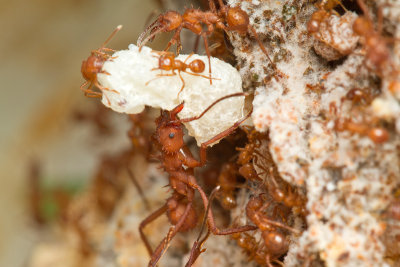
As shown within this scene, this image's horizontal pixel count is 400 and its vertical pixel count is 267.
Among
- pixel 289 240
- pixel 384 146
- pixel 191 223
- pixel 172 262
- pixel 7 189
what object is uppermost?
pixel 384 146

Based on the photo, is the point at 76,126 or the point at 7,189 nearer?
the point at 7,189

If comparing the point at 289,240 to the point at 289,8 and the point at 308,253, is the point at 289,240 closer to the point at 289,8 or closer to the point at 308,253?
the point at 308,253

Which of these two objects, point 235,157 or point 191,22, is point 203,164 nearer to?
point 235,157

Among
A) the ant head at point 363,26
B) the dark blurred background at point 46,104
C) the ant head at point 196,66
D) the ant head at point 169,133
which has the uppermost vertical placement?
the ant head at point 363,26

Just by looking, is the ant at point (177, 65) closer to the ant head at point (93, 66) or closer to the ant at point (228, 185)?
the ant head at point (93, 66)

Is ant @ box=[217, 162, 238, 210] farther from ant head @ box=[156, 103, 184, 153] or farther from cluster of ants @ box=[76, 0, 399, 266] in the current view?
ant head @ box=[156, 103, 184, 153]

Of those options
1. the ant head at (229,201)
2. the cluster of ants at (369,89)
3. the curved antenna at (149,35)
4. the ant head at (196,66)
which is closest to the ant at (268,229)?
the ant head at (229,201)

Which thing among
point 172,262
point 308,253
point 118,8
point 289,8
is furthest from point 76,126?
point 308,253
